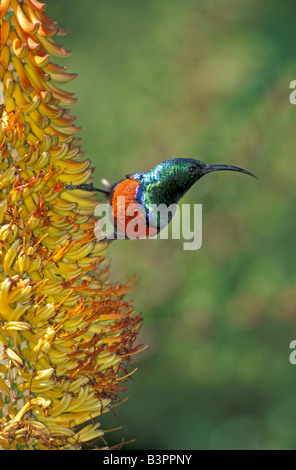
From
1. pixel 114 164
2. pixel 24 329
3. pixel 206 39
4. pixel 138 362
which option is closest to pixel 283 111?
pixel 206 39

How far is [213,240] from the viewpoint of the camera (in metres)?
4.03

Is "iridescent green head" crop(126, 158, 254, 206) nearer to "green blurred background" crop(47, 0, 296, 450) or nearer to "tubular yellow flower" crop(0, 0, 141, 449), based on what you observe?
"tubular yellow flower" crop(0, 0, 141, 449)

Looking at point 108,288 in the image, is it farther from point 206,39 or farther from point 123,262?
point 206,39

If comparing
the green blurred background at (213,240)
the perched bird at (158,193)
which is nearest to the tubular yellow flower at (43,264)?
the perched bird at (158,193)

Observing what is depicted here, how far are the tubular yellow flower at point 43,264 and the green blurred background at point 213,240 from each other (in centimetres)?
207

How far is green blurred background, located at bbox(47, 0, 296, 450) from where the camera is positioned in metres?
3.91

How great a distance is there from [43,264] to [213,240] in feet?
7.82

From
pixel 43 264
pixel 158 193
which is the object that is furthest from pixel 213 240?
pixel 43 264

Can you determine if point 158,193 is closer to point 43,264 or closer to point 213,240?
point 43,264

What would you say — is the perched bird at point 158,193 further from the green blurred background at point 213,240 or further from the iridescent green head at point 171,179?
the green blurred background at point 213,240

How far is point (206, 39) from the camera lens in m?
4.18

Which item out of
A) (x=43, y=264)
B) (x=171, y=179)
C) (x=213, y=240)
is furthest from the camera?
(x=213, y=240)

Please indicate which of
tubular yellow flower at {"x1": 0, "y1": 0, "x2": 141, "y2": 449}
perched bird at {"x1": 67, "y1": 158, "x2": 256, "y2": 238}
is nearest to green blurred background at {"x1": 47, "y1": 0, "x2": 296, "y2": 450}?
perched bird at {"x1": 67, "y1": 158, "x2": 256, "y2": 238}

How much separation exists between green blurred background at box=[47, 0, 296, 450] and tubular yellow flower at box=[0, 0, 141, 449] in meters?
2.07
